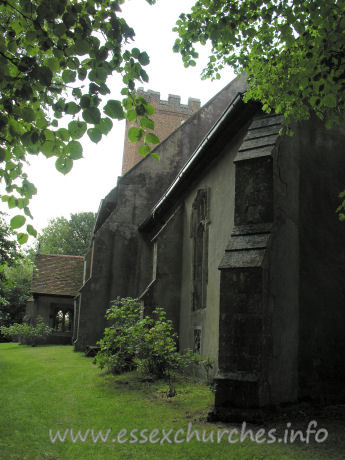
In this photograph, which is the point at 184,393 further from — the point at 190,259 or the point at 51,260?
the point at 51,260

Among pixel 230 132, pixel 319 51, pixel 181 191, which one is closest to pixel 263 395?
pixel 319 51

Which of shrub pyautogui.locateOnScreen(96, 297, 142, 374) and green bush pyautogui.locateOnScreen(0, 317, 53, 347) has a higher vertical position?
shrub pyautogui.locateOnScreen(96, 297, 142, 374)

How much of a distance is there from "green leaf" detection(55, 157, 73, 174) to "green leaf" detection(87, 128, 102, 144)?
288 millimetres

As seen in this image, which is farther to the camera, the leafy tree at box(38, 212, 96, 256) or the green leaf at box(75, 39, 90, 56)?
the leafy tree at box(38, 212, 96, 256)

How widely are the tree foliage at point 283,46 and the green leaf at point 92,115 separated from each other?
340cm

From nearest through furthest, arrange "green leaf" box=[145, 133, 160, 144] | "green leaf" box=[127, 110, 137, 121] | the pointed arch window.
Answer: "green leaf" box=[145, 133, 160, 144], "green leaf" box=[127, 110, 137, 121], the pointed arch window

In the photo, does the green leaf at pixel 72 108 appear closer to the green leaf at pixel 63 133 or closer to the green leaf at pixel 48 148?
the green leaf at pixel 63 133

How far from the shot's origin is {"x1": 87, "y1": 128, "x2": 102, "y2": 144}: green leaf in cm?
350

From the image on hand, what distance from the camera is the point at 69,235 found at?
5000cm

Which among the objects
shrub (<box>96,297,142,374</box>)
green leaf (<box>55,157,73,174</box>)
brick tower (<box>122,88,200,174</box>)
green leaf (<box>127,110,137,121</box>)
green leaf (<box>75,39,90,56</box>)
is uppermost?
brick tower (<box>122,88,200,174</box>)

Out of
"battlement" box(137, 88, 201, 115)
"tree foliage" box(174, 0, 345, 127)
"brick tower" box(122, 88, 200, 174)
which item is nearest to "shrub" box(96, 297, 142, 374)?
"tree foliage" box(174, 0, 345, 127)

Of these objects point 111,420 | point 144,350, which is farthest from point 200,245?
point 111,420

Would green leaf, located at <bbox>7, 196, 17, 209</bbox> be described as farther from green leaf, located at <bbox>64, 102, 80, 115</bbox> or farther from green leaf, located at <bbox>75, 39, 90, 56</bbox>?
green leaf, located at <bbox>75, 39, 90, 56</bbox>

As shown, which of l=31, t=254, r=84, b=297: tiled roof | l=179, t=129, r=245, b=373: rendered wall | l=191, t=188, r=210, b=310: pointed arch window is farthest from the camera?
l=31, t=254, r=84, b=297: tiled roof
